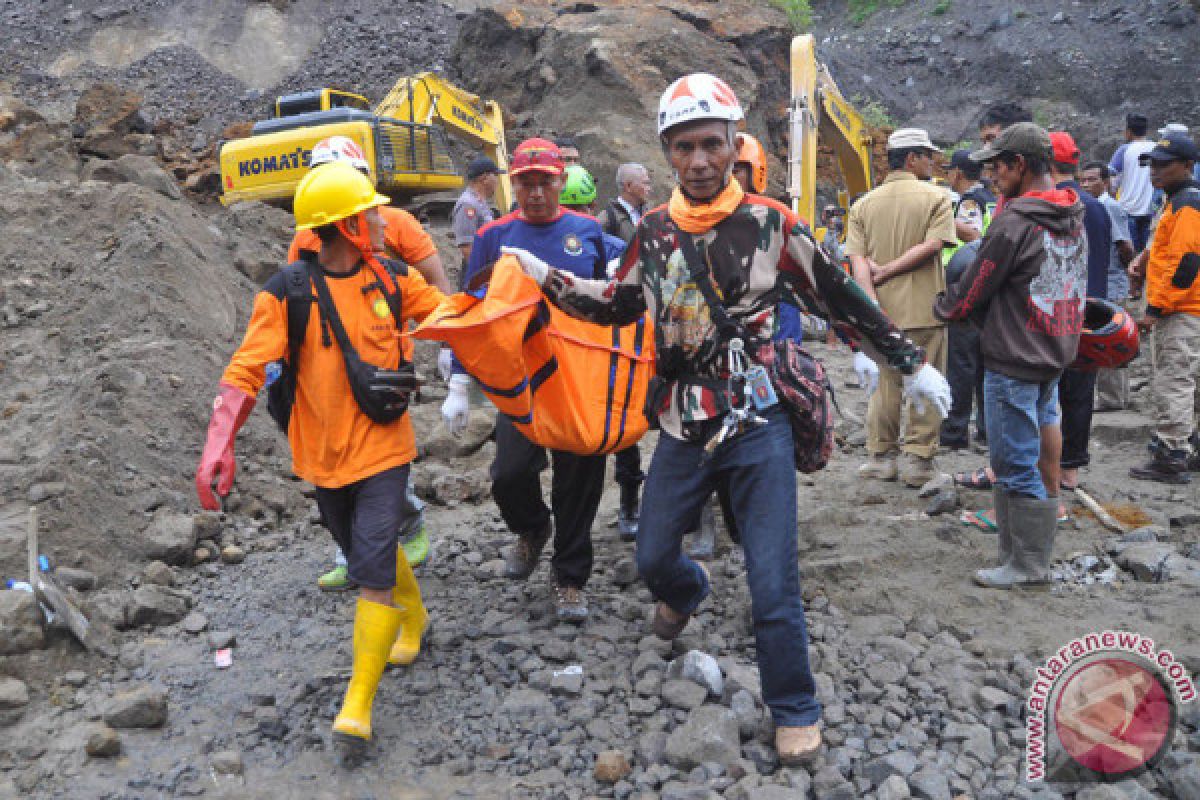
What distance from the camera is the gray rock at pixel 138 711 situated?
10.6ft

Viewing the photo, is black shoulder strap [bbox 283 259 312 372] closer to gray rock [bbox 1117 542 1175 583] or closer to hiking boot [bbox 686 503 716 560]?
hiking boot [bbox 686 503 716 560]

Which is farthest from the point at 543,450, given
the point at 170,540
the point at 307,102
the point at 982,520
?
the point at 307,102

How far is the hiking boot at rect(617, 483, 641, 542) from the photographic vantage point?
5.02 meters

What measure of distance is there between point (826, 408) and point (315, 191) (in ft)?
6.41

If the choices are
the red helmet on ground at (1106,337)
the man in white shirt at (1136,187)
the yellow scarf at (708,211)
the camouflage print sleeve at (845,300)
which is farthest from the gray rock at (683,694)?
the man in white shirt at (1136,187)

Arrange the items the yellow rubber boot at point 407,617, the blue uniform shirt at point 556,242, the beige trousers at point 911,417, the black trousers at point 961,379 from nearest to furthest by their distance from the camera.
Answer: the yellow rubber boot at point 407,617 < the blue uniform shirt at point 556,242 < the beige trousers at point 911,417 < the black trousers at point 961,379

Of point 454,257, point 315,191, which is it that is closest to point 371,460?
point 315,191

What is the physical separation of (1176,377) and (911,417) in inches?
65.0

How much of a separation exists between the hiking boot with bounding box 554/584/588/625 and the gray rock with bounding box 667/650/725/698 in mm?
646

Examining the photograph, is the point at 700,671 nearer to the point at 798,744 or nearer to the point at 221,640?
the point at 798,744

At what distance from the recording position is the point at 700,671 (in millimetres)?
3318

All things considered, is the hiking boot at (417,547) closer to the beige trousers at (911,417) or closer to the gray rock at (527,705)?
the gray rock at (527,705)
